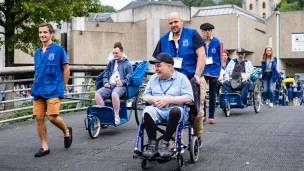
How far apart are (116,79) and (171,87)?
341cm

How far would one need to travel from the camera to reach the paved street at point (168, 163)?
6215 mm

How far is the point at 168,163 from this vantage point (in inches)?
252

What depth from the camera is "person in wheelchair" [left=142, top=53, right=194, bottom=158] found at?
5.80 meters

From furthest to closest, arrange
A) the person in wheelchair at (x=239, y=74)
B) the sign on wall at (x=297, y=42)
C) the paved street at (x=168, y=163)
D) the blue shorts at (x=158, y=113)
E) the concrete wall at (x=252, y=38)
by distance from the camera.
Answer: the concrete wall at (x=252, y=38)
the sign on wall at (x=297, y=42)
the person in wheelchair at (x=239, y=74)
the paved street at (x=168, y=163)
the blue shorts at (x=158, y=113)

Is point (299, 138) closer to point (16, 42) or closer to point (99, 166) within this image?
point (99, 166)

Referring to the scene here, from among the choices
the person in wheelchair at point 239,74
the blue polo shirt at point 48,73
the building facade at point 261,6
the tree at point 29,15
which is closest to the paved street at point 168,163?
the blue polo shirt at point 48,73

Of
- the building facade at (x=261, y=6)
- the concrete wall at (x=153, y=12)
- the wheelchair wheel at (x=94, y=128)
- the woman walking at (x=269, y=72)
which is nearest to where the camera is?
the wheelchair wheel at (x=94, y=128)

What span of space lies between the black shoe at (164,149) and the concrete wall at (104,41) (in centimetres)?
4874

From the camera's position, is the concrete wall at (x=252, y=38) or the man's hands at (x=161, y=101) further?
the concrete wall at (x=252, y=38)

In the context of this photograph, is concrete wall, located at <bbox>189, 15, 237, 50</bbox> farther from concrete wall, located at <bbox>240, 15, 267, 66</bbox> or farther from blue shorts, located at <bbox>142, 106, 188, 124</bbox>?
blue shorts, located at <bbox>142, 106, 188, 124</bbox>

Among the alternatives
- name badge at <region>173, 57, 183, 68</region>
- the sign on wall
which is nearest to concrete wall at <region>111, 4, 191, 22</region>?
the sign on wall

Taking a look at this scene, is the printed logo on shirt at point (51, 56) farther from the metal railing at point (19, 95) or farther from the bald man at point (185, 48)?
the metal railing at point (19, 95)

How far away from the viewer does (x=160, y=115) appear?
5977 millimetres

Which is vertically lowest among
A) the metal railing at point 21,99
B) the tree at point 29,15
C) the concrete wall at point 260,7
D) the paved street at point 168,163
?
the paved street at point 168,163
